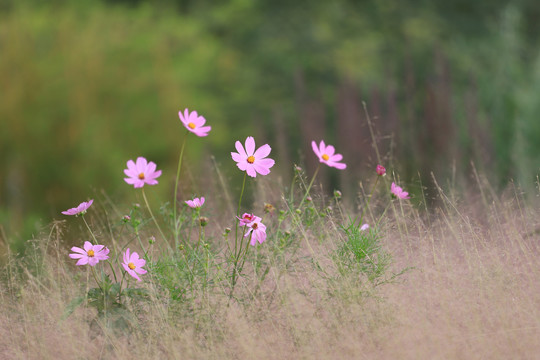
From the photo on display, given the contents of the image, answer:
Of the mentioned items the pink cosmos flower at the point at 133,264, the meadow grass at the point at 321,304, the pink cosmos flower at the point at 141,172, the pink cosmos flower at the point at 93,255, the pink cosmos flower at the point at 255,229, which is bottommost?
the meadow grass at the point at 321,304

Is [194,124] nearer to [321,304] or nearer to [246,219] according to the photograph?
[246,219]

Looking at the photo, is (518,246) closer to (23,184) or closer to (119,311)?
(119,311)

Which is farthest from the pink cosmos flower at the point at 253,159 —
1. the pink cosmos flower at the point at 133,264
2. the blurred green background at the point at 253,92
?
the blurred green background at the point at 253,92

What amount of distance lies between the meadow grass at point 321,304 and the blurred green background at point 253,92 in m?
1.40

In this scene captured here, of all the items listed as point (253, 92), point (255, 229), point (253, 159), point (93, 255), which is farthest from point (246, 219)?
point (253, 92)

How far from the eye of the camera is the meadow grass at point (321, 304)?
263cm

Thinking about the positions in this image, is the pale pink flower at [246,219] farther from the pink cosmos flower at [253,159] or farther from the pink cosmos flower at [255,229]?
the pink cosmos flower at [253,159]

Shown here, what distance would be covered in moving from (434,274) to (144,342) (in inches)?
44.4

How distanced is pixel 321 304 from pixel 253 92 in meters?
10.4

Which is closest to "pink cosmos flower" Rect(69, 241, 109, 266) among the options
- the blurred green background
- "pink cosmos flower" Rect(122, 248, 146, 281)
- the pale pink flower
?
"pink cosmos flower" Rect(122, 248, 146, 281)

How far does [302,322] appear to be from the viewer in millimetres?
2801

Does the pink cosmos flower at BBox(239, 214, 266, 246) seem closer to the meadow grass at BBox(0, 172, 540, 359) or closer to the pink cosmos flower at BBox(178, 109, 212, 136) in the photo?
the meadow grass at BBox(0, 172, 540, 359)

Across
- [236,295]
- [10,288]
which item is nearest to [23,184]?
[10,288]

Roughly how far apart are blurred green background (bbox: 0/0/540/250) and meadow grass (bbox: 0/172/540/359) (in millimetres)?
1398
